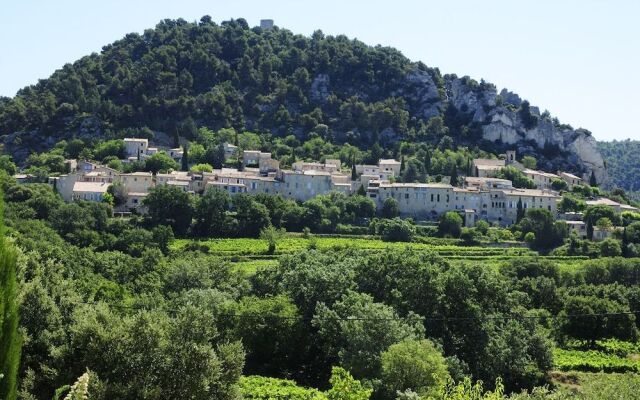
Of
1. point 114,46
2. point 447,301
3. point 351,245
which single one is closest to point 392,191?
point 351,245

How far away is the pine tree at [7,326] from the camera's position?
11195 mm

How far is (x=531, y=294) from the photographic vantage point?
56031 mm

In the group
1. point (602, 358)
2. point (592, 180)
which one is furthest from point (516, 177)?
point (602, 358)

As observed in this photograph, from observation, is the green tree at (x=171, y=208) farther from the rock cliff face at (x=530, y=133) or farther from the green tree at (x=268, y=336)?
the rock cliff face at (x=530, y=133)

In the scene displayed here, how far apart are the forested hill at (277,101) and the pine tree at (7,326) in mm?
104674

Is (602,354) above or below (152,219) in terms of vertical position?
below

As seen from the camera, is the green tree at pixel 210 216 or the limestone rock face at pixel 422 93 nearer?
the green tree at pixel 210 216

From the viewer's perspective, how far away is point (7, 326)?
444 inches

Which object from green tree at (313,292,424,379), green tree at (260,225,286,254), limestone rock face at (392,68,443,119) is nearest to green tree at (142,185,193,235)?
green tree at (260,225,286,254)

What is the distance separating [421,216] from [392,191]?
457 cm

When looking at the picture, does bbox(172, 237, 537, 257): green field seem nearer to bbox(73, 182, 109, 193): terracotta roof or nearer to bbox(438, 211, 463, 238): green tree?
bbox(438, 211, 463, 238): green tree

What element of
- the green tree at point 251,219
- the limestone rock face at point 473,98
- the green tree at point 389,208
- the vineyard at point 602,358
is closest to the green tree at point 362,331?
the vineyard at point 602,358

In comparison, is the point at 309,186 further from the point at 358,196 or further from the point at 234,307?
the point at 234,307

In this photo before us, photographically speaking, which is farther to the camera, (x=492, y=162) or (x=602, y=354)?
(x=492, y=162)
